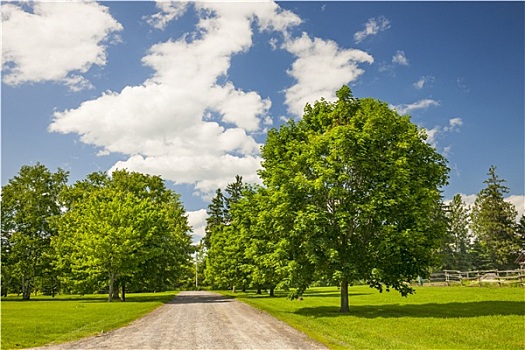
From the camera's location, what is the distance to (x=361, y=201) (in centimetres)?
2644

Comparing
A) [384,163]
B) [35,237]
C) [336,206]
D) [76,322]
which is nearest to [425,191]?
[384,163]

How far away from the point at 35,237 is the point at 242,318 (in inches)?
1889

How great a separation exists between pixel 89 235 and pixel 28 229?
63.4ft

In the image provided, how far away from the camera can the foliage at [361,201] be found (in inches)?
1010

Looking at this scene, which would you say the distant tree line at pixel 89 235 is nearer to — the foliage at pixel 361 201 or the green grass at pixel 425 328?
the foliage at pixel 361 201

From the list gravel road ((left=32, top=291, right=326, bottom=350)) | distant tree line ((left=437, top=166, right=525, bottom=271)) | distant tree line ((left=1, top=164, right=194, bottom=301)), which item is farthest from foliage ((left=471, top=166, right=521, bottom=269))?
gravel road ((left=32, top=291, right=326, bottom=350))

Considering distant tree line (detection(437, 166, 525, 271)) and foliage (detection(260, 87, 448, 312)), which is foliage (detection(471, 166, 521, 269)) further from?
foliage (detection(260, 87, 448, 312))

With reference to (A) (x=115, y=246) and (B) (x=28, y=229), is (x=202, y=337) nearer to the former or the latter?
(A) (x=115, y=246)

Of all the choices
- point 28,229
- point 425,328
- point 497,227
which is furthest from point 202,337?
point 497,227

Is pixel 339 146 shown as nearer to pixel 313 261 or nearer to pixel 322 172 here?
pixel 322 172

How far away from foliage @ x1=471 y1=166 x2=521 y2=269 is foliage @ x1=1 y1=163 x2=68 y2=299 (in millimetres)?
78609

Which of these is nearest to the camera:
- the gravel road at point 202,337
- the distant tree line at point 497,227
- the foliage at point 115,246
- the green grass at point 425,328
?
the gravel road at point 202,337

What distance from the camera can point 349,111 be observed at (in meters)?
29.2

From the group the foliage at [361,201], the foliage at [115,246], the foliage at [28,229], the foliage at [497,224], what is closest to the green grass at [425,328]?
the foliage at [361,201]
